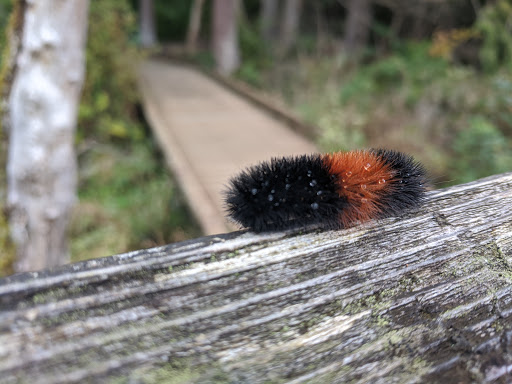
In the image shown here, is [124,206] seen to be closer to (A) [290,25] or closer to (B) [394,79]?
(B) [394,79]

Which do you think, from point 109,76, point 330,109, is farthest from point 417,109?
point 109,76

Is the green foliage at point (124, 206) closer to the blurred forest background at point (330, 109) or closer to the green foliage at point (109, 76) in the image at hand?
the blurred forest background at point (330, 109)

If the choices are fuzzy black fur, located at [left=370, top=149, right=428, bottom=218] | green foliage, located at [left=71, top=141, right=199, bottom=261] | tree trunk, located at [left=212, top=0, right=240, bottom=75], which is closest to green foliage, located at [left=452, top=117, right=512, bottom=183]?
green foliage, located at [left=71, top=141, right=199, bottom=261]

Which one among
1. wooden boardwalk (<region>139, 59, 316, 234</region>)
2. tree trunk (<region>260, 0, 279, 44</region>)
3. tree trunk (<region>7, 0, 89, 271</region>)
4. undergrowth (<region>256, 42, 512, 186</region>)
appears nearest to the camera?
tree trunk (<region>7, 0, 89, 271</region>)

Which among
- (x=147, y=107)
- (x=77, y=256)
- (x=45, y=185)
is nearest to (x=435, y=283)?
(x=45, y=185)

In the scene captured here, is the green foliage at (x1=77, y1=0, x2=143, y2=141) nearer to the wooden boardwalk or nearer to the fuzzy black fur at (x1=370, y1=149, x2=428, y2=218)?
the wooden boardwalk

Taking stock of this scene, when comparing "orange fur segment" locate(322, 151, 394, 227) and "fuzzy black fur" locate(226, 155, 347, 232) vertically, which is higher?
"orange fur segment" locate(322, 151, 394, 227)
